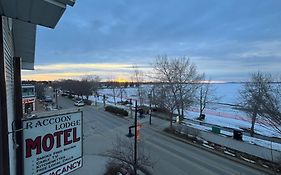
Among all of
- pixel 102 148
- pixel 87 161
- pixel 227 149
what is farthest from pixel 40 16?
pixel 227 149

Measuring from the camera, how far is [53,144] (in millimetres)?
3959

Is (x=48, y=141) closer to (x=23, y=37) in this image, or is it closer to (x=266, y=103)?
(x=23, y=37)

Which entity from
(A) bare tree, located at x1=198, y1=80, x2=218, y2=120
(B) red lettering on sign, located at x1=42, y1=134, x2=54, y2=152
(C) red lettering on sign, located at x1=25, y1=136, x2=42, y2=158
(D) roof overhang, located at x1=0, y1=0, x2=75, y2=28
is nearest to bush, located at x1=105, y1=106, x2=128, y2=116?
(A) bare tree, located at x1=198, y1=80, x2=218, y2=120

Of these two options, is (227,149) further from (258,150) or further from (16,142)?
(16,142)

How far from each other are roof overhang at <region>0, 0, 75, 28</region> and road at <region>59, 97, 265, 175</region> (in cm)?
1245

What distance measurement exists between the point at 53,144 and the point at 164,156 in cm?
1491

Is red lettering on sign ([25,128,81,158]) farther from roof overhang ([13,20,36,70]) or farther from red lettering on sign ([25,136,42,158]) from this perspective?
roof overhang ([13,20,36,70])

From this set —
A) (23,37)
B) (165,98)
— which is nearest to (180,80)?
(165,98)

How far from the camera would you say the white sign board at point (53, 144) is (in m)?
3.64

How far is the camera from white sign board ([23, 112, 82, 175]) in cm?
364

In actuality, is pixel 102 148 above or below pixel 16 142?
below

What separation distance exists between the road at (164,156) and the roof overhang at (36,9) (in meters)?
12.5

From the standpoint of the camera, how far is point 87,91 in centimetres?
6244

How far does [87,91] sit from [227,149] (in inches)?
1894
